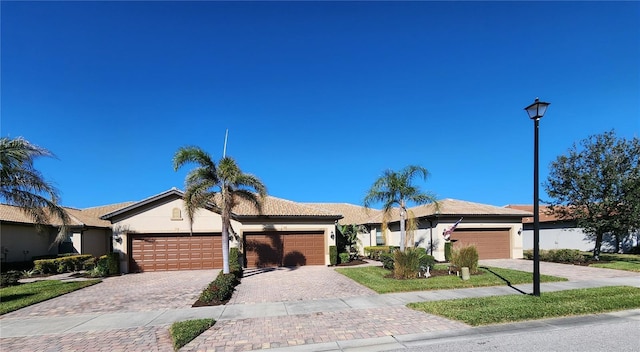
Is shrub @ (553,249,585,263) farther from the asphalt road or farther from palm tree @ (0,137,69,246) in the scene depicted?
palm tree @ (0,137,69,246)

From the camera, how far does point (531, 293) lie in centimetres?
1028

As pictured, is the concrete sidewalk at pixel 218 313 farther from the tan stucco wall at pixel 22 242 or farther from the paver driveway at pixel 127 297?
the tan stucco wall at pixel 22 242

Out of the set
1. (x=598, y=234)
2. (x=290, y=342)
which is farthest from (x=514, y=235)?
(x=290, y=342)

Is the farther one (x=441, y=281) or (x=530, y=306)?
(x=441, y=281)

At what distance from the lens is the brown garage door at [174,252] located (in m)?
19.0

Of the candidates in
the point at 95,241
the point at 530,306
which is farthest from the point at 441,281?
the point at 95,241

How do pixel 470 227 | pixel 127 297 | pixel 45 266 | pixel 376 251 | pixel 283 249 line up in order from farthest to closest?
pixel 376 251, pixel 470 227, pixel 283 249, pixel 45 266, pixel 127 297

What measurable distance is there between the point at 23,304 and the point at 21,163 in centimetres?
527

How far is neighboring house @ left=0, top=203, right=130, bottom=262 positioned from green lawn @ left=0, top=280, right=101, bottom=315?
388 centimetres

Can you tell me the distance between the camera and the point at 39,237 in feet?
72.6

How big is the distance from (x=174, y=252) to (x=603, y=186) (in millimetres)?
22770

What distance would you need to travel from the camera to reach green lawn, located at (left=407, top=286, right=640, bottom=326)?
25.1ft

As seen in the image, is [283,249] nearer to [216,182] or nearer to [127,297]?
[216,182]

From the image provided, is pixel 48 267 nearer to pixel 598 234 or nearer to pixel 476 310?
pixel 476 310
